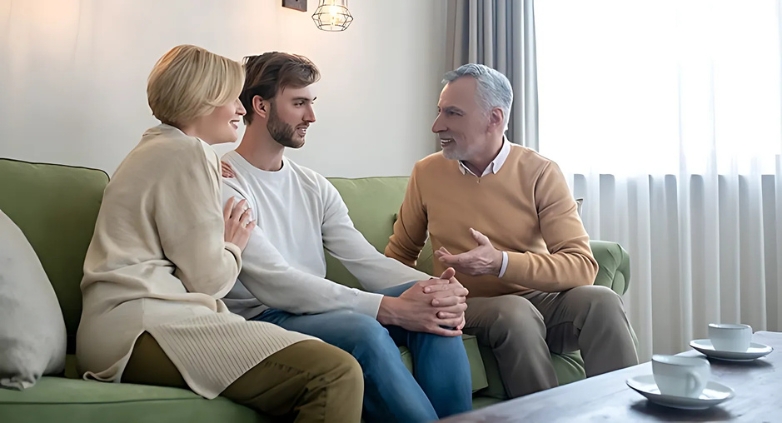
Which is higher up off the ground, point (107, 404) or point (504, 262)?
point (504, 262)

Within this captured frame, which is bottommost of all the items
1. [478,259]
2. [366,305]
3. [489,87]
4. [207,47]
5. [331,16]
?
[366,305]

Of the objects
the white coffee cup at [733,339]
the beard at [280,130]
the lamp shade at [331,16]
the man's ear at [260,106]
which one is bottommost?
the white coffee cup at [733,339]

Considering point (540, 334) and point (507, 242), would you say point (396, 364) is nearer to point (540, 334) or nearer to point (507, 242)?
point (540, 334)

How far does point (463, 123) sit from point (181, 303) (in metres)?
1.20

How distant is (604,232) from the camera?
3.60 metres

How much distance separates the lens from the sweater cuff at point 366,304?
193 centimetres

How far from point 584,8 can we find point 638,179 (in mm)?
830

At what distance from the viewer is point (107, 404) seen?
1.35m

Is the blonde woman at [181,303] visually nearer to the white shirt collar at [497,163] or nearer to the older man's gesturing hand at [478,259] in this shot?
the older man's gesturing hand at [478,259]

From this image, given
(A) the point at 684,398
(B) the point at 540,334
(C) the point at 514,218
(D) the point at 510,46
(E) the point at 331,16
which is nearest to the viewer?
(A) the point at 684,398

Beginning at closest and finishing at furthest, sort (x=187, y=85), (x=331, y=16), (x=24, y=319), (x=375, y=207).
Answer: (x=24, y=319), (x=187, y=85), (x=375, y=207), (x=331, y=16)

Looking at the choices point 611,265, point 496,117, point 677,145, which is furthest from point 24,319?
point 677,145

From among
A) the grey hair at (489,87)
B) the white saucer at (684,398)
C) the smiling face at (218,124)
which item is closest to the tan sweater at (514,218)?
the grey hair at (489,87)

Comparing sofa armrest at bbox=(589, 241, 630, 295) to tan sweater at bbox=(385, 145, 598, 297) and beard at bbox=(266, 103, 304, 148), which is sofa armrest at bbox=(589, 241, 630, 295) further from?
beard at bbox=(266, 103, 304, 148)
